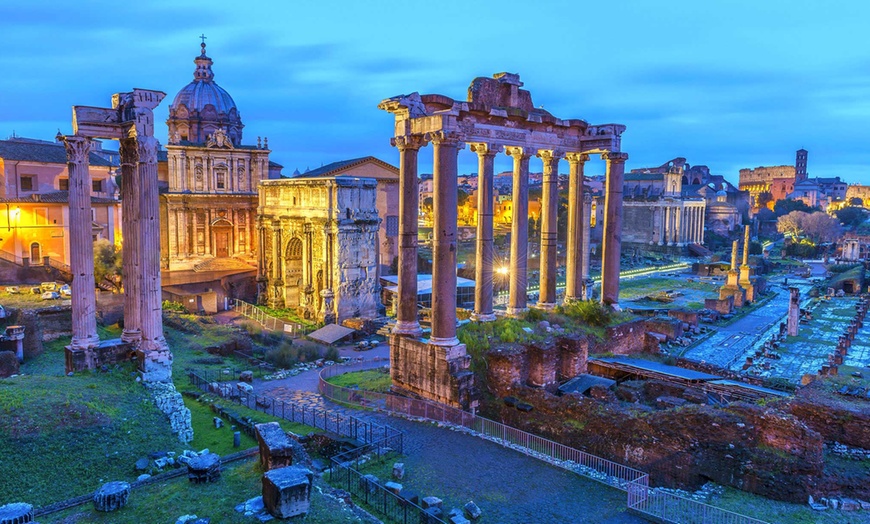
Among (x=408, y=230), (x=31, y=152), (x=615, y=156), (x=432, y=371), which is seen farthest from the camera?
(x=31, y=152)

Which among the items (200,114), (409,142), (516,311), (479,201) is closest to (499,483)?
(516,311)

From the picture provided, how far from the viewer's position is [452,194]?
16688 millimetres

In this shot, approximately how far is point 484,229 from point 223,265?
28949mm

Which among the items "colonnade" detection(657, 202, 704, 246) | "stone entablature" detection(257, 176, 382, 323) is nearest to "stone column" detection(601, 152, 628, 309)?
"stone entablature" detection(257, 176, 382, 323)

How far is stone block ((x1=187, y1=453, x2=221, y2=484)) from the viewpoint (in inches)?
419

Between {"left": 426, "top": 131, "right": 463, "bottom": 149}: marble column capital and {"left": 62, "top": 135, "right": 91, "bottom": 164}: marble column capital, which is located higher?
{"left": 426, "top": 131, "right": 463, "bottom": 149}: marble column capital

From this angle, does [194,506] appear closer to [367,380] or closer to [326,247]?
[367,380]

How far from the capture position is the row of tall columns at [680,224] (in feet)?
306

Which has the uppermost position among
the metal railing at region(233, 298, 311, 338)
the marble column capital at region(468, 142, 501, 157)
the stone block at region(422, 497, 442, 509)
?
the marble column capital at region(468, 142, 501, 157)

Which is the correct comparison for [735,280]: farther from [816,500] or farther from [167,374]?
[167,374]

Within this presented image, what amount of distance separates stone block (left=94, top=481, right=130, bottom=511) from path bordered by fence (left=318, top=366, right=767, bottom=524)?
7.88 metres

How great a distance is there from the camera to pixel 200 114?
47.1 meters

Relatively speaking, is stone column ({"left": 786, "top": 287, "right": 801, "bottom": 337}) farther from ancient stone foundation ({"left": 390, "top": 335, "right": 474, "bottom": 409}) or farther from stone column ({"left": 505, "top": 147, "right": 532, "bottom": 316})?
ancient stone foundation ({"left": 390, "top": 335, "right": 474, "bottom": 409})

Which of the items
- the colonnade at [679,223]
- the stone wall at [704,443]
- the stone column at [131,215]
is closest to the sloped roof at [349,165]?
the stone column at [131,215]
